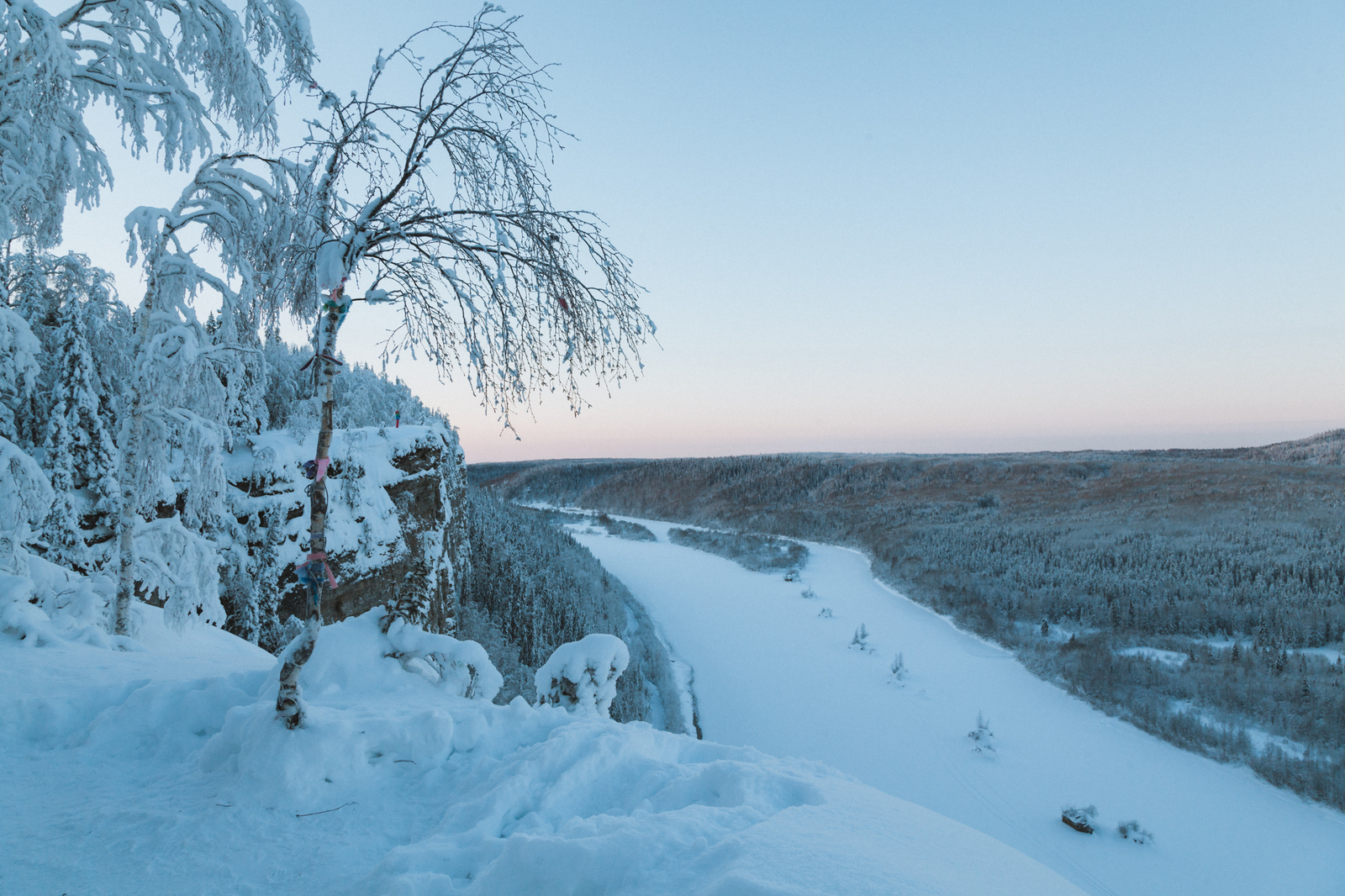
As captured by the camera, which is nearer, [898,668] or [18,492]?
[18,492]

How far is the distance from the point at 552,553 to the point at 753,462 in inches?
1991

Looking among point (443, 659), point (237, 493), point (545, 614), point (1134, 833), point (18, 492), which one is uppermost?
point (18, 492)

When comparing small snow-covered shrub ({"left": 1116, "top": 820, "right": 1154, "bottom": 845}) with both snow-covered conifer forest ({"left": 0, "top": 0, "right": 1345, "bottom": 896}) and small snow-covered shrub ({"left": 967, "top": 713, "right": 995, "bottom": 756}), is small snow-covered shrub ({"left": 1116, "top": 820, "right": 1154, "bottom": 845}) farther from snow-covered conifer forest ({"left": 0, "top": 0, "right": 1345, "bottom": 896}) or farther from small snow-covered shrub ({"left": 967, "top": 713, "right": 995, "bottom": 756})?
small snow-covered shrub ({"left": 967, "top": 713, "right": 995, "bottom": 756})

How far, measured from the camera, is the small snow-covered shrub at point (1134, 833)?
28.3ft

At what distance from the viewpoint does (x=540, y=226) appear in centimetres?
400

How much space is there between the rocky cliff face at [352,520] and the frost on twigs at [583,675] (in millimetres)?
4825

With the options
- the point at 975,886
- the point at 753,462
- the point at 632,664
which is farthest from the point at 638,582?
the point at 753,462

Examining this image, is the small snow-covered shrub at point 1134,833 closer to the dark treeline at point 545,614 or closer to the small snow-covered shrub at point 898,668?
the small snow-covered shrub at point 898,668

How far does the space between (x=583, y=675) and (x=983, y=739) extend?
1000 cm

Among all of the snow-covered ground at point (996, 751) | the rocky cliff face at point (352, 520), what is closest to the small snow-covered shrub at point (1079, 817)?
the snow-covered ground at point (996, 751)

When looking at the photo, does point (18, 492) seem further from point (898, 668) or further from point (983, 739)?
point (898, 668)

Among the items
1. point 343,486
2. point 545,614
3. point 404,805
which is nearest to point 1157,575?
point 545,614

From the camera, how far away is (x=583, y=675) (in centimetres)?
562

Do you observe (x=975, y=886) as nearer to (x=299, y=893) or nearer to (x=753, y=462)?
(x=299, y=893)
